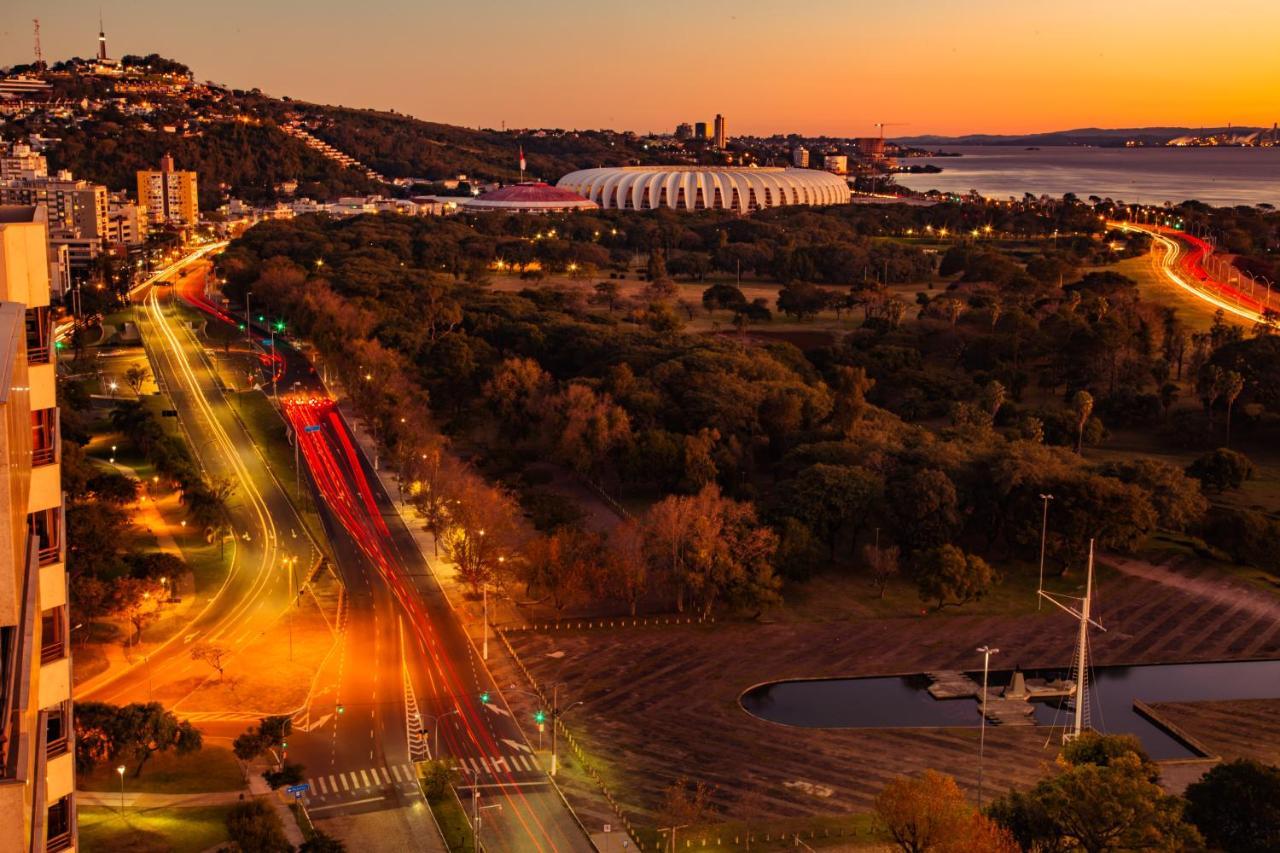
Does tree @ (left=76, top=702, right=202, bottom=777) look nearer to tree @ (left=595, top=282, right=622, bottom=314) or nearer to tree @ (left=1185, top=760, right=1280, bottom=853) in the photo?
tree @ (left=1185, top=760, right=1280, bottom=853)

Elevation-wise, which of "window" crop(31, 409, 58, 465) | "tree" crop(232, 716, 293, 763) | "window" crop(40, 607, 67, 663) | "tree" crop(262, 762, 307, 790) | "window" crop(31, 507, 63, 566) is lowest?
"tree" crop(262, 762, 307, 790)

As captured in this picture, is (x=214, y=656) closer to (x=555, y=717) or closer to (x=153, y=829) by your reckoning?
(x=153, y=829)

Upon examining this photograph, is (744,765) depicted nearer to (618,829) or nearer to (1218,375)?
(618,829)

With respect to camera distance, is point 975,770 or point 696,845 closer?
point 696,845

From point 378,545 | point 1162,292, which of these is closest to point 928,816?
point 378,545

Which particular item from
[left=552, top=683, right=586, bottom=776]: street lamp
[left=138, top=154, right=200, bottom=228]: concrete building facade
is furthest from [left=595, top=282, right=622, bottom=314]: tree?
[left=138, top=154, right=200, bottom=228]: concrete building facade

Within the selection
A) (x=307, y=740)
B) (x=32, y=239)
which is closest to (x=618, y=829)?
(x=307, y=740)

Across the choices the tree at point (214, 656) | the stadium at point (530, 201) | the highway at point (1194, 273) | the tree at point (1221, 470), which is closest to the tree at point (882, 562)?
the tree at point (1221, 470)
